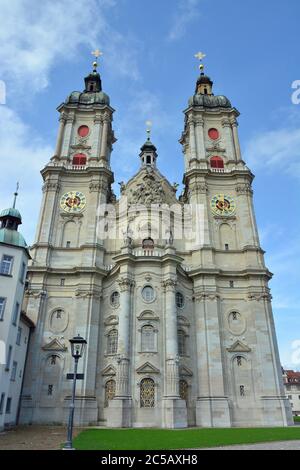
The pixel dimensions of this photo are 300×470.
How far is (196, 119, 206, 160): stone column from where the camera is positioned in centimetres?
5286

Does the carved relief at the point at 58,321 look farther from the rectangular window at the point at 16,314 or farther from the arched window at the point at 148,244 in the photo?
the arched window at the point at 148,244

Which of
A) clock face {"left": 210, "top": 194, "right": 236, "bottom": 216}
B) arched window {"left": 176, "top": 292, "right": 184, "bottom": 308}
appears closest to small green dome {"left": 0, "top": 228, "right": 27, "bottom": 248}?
arched window {"left": 176, "top": 292, "right": 184, "bottom": 308}

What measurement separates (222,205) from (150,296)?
1716cm

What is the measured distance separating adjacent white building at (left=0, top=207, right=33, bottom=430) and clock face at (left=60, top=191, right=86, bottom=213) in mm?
14525

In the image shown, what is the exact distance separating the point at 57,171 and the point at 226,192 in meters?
23.1

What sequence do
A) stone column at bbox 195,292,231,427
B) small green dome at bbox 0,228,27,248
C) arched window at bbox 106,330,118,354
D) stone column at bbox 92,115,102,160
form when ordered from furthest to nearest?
stone column at bbox 92,115,102,160
arched window at bbox 106,330,118,354
stone column at bbox 195,292,231,427
small green dome at bbox 0,228,27,248

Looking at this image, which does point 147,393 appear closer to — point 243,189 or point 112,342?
point 112,342

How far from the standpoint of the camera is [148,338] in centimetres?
3816

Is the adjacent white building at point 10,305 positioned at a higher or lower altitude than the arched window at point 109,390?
higher

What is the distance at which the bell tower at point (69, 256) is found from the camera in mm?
37750

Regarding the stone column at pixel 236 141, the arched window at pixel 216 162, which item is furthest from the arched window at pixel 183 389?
the stone column at pixel 236 141

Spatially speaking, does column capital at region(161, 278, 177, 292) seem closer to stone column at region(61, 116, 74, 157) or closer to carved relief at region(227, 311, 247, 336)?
carved relief at region(227, 311, 247, 336)

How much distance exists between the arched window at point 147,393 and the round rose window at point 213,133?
36.2m

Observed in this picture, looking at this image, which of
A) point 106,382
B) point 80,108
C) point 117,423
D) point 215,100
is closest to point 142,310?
point 106,382
